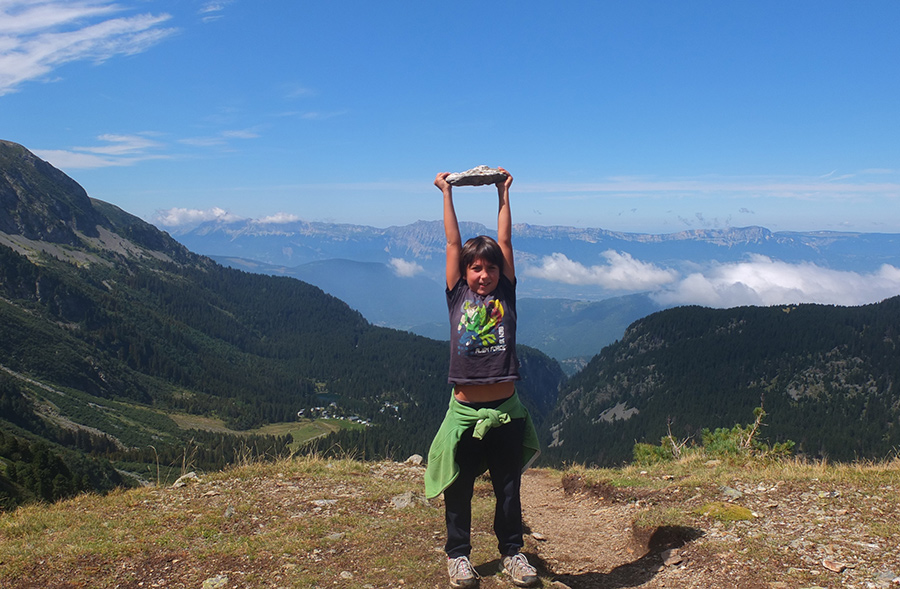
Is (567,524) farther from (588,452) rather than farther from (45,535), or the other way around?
(588,452)

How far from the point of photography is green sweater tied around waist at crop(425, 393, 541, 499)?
566 centimetres

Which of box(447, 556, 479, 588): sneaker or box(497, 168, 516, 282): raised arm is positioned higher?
box(497, 168, 516, 282): raised arm

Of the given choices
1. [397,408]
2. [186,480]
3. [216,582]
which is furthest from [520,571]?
[397,408]

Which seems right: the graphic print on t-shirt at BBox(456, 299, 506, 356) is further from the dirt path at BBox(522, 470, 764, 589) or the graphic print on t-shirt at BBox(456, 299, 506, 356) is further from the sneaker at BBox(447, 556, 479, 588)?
the dirt path at BBox(522, 470, 764, 589)

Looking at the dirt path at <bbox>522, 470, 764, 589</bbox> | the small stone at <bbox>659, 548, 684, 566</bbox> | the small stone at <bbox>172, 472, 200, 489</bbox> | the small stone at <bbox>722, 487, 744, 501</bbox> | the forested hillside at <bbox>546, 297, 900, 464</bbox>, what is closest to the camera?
the dirt path at <bbox>522, 470, 764, 589</bbox>

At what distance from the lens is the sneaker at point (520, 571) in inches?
220

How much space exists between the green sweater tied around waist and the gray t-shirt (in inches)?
13.0

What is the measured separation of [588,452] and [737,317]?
92.0m

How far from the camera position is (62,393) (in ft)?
413

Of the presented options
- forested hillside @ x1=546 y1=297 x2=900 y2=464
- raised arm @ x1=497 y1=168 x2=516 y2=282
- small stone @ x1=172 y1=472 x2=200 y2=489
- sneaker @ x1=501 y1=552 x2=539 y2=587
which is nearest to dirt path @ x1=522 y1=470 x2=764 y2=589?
sneaker @ x1=501 y1=552 x2=539 y2=587

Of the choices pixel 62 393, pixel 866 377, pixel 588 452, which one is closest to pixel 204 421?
pixel 62 393

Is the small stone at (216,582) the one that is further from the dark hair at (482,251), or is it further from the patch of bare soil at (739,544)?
the dark hair at (482,251)

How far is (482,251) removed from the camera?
5.86 meters

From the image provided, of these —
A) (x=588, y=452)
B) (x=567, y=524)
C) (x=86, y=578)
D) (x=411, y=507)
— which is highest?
(x=86, y=578)
